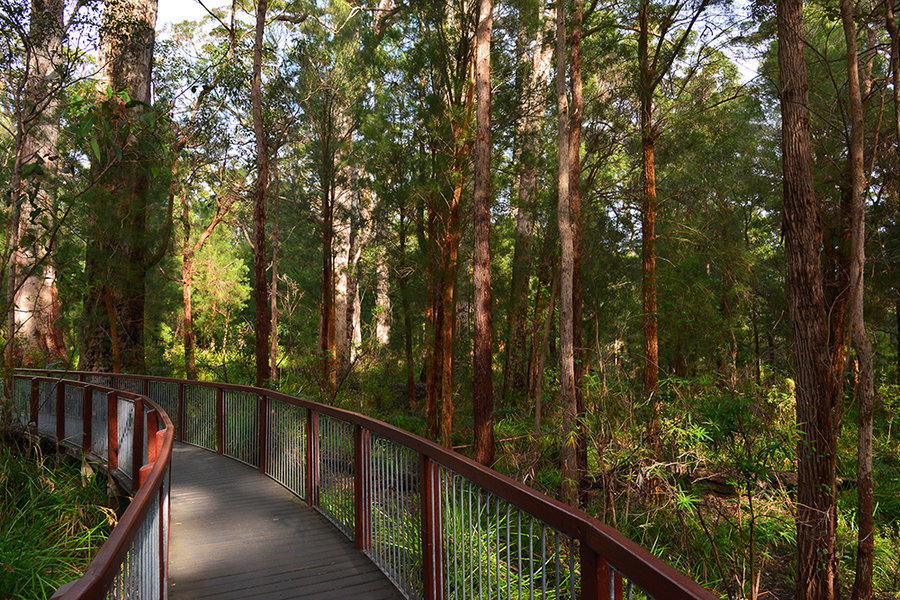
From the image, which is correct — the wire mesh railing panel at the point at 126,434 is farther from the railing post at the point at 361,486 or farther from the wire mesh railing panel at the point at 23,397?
the wire mesh railing panel at the point at 23,397

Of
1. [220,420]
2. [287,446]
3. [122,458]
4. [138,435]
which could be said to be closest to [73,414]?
[220,420]

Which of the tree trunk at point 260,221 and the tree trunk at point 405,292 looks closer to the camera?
the tree trunk at point 260,221

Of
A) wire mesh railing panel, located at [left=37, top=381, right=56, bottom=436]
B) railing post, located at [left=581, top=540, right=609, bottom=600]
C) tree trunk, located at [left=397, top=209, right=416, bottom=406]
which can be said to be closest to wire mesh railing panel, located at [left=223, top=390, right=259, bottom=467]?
wire mesh railing panel, located at [left=37, top=381, right=56, bottom=436]

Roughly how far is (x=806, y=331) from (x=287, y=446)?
7054mm

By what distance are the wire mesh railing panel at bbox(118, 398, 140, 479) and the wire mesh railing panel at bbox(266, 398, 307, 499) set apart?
66.9 inches

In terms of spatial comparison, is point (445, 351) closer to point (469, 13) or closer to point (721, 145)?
point (469, 13)

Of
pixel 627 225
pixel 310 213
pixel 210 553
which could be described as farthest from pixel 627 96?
pixel 210 553

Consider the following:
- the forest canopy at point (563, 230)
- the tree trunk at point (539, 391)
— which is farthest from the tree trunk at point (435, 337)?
the tree trunk at point (539, 391)

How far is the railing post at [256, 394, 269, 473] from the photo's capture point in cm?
836

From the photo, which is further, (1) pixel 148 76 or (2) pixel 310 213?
(2) pixel 310 213

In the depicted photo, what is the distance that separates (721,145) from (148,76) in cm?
1971

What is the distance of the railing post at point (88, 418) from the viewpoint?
9.07m

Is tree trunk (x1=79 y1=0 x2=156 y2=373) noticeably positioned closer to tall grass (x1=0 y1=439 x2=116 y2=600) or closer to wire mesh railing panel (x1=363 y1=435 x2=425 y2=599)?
tall grass (x1=0 y1=439 x2=116 y2=600)

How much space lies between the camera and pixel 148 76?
60.1ft
